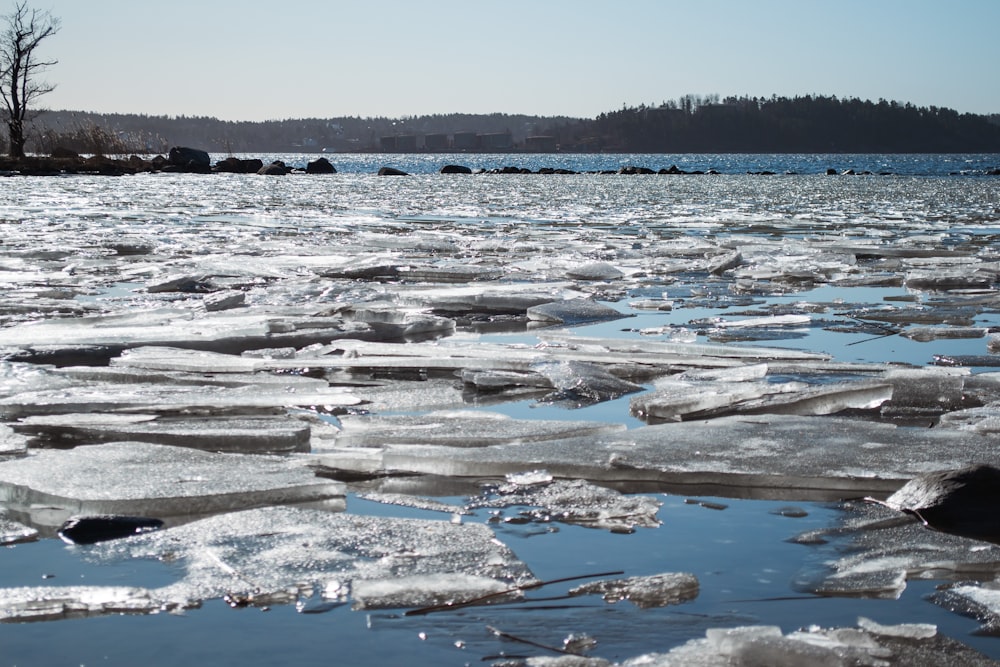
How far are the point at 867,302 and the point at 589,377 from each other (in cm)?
233

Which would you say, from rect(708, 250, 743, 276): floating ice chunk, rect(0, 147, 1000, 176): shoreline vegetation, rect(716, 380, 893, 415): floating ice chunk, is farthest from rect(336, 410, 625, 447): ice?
rect(0, 147, 1000, 176): shoreline vegetation

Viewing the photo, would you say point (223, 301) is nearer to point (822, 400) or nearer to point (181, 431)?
point (181, 431)

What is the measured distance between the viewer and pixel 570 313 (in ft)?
13.5

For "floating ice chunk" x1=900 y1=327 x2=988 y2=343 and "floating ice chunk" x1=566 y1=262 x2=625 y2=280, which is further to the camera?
"floating ice chunk" x1=566 y1=262 x2=625 y2=280

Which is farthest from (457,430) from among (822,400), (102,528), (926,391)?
(926,391)

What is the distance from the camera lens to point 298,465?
1.92m

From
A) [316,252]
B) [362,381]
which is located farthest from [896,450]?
[316,252]

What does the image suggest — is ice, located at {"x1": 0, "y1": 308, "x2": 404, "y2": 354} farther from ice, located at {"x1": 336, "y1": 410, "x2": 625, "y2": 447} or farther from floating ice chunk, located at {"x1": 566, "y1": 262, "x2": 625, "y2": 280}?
floating ice chunk, located at {"x1": 566, "y1": 262, "x2": 625, "y2": 280}

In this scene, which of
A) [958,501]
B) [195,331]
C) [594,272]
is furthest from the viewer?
[594,272]

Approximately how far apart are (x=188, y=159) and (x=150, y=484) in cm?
3519

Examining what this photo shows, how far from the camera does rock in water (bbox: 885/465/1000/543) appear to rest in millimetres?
1655

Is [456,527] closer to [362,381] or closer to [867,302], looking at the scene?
[362,381]

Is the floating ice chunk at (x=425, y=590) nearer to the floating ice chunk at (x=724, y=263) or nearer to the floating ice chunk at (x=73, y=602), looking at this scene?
the floating ice chunk at (x=73, y=602)

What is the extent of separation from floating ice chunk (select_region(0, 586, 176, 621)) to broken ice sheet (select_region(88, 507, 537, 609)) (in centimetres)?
→ 3
